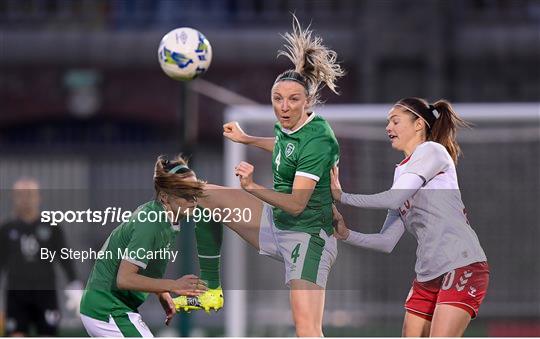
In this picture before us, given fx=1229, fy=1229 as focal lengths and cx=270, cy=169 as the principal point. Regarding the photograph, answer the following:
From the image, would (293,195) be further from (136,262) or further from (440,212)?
(136,262)

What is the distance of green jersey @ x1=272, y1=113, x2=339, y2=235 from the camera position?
19.5 ft

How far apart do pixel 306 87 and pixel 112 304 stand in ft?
4.78

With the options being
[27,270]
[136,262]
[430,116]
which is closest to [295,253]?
[136,262]

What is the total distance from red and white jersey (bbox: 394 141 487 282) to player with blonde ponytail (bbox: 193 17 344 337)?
421 millimetres

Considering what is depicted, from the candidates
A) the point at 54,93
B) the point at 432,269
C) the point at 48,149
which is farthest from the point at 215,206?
the point at 54,93

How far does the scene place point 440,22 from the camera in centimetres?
1695

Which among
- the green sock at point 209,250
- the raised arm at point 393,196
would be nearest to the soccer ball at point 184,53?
the green sock at point 209,250

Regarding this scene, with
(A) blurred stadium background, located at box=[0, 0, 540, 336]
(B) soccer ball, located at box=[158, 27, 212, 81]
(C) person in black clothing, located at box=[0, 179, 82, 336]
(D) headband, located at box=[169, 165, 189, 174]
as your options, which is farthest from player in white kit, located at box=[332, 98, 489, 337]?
(A) blurred stadium background, located at box=[0, 0, 540, 336]

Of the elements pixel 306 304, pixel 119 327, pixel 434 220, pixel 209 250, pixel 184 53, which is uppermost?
pixel 184 53

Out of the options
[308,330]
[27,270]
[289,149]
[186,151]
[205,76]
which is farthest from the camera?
[205,76]

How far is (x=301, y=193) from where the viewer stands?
19.3ft

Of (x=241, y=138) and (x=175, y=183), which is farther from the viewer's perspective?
(x=241, y=138)

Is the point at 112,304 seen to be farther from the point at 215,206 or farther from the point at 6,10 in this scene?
the point at 6,10

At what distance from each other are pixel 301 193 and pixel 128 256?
91 centimetres
